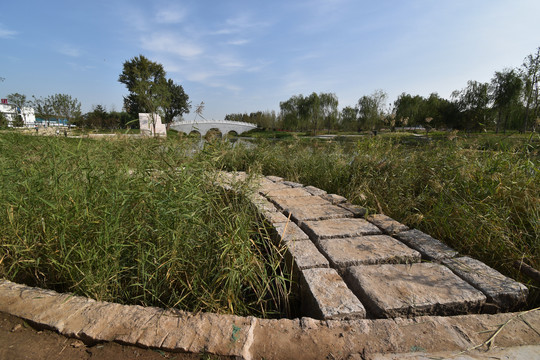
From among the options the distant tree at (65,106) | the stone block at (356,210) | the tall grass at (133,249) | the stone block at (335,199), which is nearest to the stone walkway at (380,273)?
the stone block at (356,210)

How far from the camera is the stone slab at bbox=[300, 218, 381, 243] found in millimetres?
1658

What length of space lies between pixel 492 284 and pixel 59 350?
175cm

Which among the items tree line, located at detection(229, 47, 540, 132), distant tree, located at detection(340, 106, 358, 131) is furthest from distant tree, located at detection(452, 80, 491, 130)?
distant tree, located at detection(340, 106, 358, 131)

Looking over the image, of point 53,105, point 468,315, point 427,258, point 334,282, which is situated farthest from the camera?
point 53,105

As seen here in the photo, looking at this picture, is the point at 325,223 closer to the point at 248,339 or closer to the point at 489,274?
the point at 489,274

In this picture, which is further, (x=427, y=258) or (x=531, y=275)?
(x=427, y=258)

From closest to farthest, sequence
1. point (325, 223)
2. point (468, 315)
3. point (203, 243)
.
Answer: point (468, 315)
point (203, 243)
point (325, 223)

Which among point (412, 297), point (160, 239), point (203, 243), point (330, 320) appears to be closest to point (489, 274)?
point (412, 297)

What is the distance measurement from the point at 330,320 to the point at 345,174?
2258 millimetres

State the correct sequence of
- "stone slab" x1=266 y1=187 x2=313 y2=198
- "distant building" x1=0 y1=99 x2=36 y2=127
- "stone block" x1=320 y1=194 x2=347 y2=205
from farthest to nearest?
1. "distant building" x1=0 y1=99 x2=36 y2=127
2. "stone slab" x1=266 y1=187 x2=313 y2=198
3. "stone block" x1=320 y1=194 x2=347 y2=205

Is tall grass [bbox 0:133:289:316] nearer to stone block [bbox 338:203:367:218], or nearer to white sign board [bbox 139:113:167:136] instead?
stone block [bbox 338:203:367:218]

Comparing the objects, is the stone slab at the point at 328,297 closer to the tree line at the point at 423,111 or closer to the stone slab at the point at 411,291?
the stone slab at the point at 411,291

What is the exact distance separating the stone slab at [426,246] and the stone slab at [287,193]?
106cm

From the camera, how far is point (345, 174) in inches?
121
